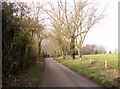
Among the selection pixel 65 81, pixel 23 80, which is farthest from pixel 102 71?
pixel 23 80

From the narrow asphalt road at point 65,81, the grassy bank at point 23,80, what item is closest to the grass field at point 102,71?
the narrow asphalt road at point 65,81

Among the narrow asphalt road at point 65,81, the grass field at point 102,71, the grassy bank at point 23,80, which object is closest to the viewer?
the grassy bank at point 23,80

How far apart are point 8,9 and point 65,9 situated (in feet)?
125

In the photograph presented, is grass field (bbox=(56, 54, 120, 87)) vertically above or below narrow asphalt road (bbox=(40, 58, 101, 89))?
above

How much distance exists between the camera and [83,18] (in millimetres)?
48281

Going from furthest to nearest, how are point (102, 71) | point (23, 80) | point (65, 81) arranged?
1. point (102, 71)
2. point (65, 81)
3. point (23, 80)

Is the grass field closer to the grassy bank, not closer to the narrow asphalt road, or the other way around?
the narrow asphalt road

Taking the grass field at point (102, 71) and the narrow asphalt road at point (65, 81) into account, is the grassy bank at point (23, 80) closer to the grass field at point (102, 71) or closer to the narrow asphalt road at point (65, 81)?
the narrow asphalt road at point (65, 81)

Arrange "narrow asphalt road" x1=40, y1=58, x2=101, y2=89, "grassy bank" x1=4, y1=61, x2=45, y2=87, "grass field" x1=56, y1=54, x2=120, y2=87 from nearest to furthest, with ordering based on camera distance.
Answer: "grassy bank" x1=4, y1=61, x2=45, y2=87 → "narrow asphalt road" x1=40, y1=58, x2=101, y2=89 → "grass field" x1=56, y1=54, x2=120, y2=87

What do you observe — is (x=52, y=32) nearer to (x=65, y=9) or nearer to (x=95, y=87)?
(x=65, y=9)

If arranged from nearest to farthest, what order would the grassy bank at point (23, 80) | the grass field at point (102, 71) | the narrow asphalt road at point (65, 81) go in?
the grassy bank at point (23, 80) → the narrow asphalt road at point (65, 81) → the grass field at point (102, 71)

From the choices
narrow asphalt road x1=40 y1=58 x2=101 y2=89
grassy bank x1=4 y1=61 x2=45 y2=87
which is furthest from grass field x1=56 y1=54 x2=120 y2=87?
grassy bank x1=4 y1=61 x2=45 y2=87

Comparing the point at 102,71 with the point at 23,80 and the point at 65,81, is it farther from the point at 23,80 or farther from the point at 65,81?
the point at 23,80

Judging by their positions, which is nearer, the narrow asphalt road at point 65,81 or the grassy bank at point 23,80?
the grassy bank at point 23,80
